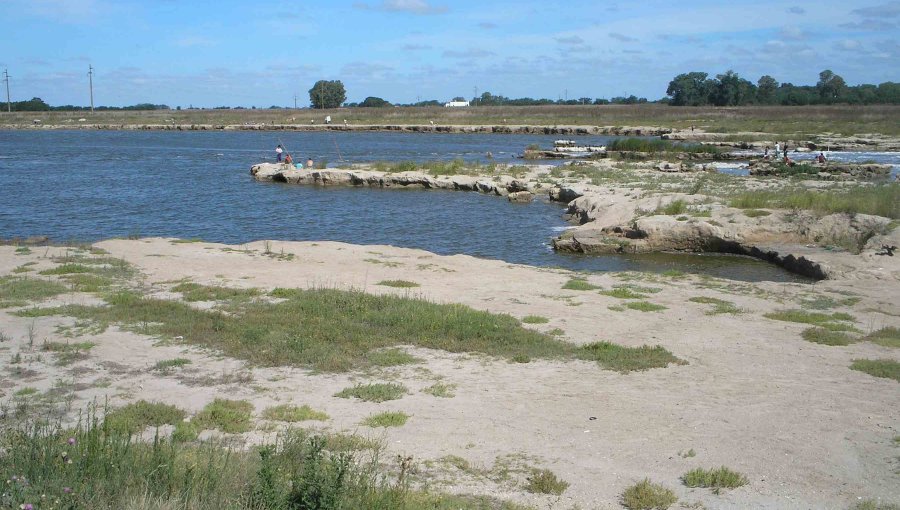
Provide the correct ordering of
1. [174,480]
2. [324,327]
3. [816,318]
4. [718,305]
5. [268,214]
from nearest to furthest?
1. [174,480]
2. [324,327]
3. [816,318]
4. [718,305]
5. [268,214]

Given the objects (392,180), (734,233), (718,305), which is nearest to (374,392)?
(718,305)

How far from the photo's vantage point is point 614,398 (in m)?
9.97

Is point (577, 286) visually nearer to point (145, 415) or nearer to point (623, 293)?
point (623, 293)

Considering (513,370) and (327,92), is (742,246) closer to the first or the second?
(513,370)

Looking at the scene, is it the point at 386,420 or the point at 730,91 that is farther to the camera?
the point at 730,91

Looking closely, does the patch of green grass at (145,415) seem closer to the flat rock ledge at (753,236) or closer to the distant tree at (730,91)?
the flat rock ledge at (753,236)

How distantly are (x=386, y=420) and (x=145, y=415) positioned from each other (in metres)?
2.79

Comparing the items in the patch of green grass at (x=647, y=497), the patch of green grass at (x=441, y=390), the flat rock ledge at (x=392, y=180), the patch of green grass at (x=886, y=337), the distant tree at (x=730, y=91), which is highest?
the distant tree at (x=730, y=91)

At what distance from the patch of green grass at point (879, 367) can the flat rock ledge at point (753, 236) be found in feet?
28.8

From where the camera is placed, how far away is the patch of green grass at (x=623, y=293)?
15898 millimetres

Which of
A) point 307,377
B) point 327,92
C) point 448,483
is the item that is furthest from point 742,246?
point 327,92

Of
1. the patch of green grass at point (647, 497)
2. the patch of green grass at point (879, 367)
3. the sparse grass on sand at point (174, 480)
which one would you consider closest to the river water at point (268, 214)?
the patch of green grass at point (879, 367)

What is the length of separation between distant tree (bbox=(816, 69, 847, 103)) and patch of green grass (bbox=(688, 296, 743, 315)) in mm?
151205

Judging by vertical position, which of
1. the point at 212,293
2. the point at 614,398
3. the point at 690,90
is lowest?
the point at 614,398
